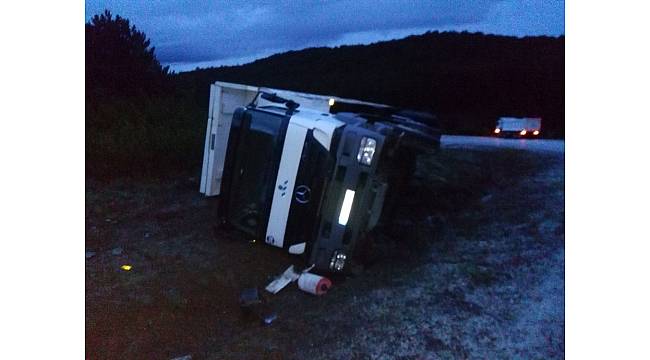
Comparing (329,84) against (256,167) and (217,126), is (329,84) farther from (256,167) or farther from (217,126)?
(256,167)

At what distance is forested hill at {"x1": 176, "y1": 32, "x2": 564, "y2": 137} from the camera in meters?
4.49

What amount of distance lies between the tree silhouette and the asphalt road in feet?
13.0

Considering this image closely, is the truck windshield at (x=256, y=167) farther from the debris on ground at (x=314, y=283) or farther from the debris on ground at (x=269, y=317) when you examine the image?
the debris on ground at (x=269, y=317)

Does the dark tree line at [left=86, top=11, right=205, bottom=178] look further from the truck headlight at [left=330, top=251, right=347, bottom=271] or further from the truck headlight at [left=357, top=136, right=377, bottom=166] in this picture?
the truck headlight at [left=330, top=251, right=347, bottom=271]

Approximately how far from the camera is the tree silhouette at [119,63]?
514cm

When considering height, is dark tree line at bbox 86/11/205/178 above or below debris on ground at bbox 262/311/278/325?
above

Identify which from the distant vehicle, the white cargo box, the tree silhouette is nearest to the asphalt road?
the distant vehicle

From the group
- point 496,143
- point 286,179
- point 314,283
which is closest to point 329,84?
point 496,143

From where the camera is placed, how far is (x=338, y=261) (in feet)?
9.64

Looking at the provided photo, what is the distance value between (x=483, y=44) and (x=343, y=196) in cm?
295

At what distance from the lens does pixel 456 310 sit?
2734mm

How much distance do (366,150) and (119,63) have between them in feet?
16.9

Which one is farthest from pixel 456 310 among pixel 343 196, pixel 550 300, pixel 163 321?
pixel 163 321
